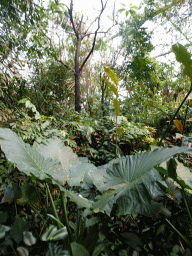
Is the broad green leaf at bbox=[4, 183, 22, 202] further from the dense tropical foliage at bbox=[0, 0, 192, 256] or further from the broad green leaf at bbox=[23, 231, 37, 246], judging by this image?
the broad green leaf at bbox=[23, 231, 37, 246]

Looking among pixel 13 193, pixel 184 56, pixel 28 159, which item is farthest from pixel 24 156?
pixel 184 56

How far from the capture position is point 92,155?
174 centimetres

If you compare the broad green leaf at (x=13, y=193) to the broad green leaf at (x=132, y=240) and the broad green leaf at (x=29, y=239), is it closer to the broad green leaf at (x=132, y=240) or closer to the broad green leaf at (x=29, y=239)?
the broad green leaf at (x=29, y=239)

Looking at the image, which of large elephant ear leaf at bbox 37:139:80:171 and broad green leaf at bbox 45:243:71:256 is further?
large elephant ear leaf at bbox 37:139:80:171

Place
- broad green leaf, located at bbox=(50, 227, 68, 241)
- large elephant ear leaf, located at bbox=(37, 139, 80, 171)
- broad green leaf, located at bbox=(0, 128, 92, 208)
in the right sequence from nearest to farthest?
broad green leaf, located at bbox=(50, 227, 68, 241)
broad green leaf, located at bbox=(0, 128, 92, 208)
large elephant ear leaf, located at bbox=(37, 139, 80, 171)

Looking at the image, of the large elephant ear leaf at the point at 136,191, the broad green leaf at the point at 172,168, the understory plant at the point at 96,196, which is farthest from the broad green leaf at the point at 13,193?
the broad green leaf at the point at 172,168

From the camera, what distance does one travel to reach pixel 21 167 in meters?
0.50

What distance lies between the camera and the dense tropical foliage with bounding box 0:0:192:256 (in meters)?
0.54

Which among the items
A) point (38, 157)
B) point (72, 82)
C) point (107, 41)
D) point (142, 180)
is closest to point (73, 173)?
point (38, 157)

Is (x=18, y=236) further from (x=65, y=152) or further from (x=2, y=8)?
(x=2, y=8)

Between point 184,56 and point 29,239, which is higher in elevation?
point 184,56

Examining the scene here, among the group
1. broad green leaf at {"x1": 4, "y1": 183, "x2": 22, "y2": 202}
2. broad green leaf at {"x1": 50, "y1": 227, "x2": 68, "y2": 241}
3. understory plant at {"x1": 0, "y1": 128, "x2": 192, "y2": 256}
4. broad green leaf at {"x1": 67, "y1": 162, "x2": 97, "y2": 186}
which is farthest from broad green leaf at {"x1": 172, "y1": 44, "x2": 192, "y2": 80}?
broad green leaf at {"x1": 4, "y1": 183, "x2": 22, "y2": 202}

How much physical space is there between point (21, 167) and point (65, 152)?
1.25 ft

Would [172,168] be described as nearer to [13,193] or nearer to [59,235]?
[59,235]
